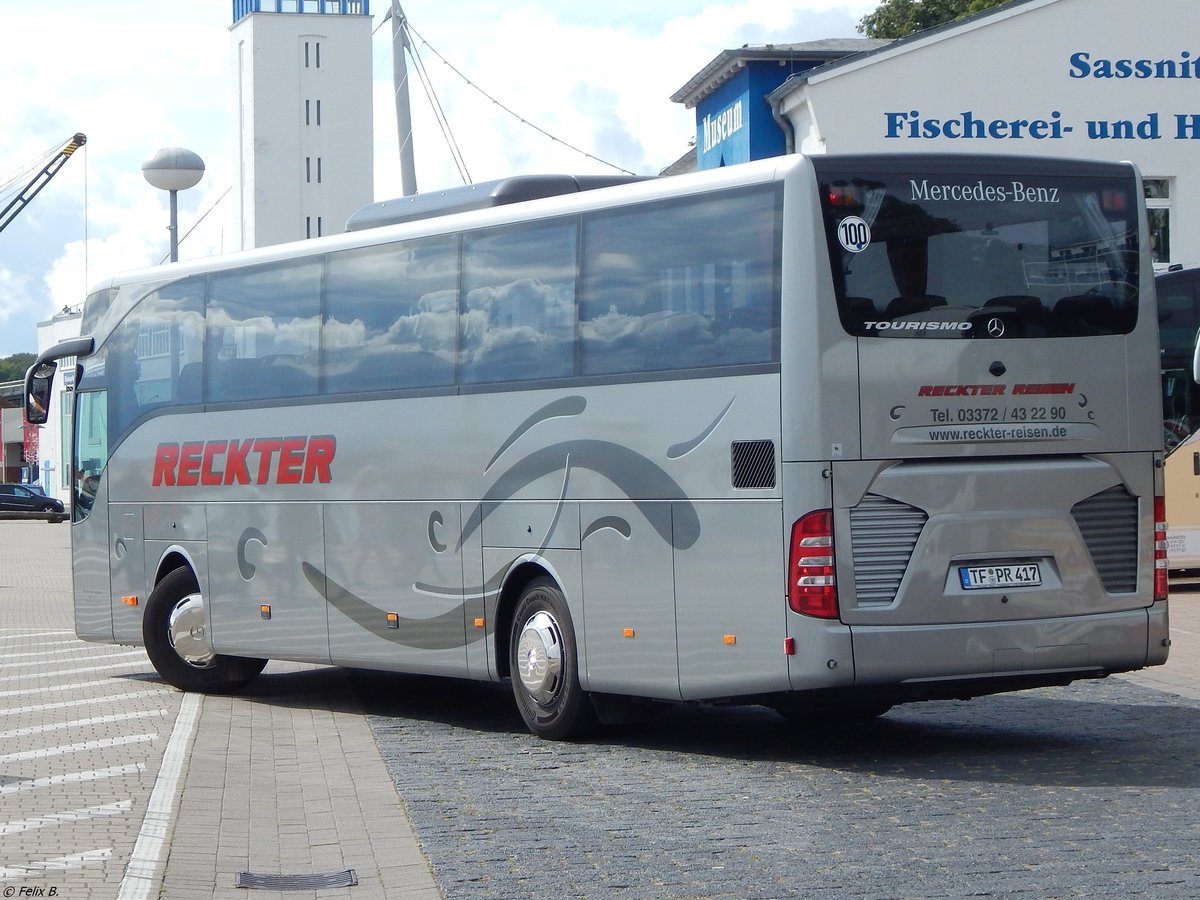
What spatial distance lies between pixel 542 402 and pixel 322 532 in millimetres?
2832

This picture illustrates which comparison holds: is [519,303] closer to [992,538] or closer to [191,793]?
[992,538]

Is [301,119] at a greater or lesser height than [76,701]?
greater

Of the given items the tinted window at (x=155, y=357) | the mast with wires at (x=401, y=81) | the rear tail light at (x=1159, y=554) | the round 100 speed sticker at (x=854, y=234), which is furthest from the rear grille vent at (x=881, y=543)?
the mast with wires at (x=401, y=81)

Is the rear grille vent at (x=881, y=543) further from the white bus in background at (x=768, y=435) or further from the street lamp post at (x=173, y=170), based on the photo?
the street lamp post at (x=173, y=170)

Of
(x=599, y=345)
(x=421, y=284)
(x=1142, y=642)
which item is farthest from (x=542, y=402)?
(x=1142, y=642)

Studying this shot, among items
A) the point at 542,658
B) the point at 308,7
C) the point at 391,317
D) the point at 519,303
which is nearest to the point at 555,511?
the point at 542,658

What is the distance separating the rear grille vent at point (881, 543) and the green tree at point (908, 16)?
4233cm

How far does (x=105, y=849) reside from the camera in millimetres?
7898

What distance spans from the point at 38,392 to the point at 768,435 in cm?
882

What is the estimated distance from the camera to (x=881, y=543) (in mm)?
9828

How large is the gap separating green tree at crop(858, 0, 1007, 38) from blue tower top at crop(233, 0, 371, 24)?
170 ft

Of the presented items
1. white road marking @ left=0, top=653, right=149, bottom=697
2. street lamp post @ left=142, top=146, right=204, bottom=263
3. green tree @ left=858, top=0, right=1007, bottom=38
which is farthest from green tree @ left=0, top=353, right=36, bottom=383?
white road marking @ left=0, top=653, right=149, bottom=697

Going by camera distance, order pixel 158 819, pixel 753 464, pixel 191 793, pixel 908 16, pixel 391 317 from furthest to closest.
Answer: pixel 908 16 → pixel 391 317 → pixel 753 464 → pixel 191 793 → pixel 158 819

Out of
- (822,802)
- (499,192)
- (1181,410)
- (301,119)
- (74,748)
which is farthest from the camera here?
(301,119)
